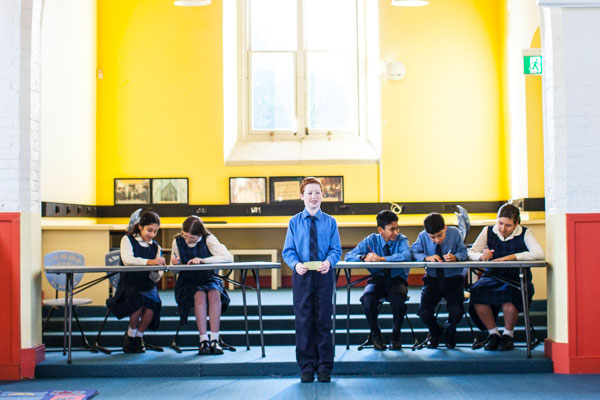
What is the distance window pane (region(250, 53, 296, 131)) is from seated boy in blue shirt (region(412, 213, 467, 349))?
14.8ft

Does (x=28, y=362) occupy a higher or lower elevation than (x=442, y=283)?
lower

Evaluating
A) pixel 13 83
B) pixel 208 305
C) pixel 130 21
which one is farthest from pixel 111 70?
pixel 208 305

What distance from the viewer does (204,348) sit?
5797 mm

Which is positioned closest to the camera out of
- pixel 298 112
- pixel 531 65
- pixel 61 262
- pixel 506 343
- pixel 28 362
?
pixel 28 362

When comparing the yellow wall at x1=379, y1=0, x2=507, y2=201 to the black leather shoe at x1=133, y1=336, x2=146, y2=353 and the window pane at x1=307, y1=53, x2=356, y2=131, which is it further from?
the black leather shoe at x1=133, y1=336, x2=146, y2=353

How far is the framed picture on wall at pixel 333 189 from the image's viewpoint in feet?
31.2

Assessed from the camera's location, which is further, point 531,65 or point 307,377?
point 531,65

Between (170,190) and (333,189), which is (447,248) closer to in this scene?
(333,189)

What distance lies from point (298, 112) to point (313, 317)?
5.31 meters

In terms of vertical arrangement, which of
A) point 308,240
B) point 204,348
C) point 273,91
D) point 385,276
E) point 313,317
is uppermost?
point 273,91

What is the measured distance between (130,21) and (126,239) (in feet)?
15.7

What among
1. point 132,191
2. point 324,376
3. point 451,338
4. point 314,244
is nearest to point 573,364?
point 451,338

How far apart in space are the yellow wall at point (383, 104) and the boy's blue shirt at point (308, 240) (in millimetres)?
4376

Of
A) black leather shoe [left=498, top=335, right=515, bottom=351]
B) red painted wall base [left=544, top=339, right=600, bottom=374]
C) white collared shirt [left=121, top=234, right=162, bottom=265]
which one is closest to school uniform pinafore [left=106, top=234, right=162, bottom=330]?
white collared shirt [left=121, top=234, right=162, bottom=265]
